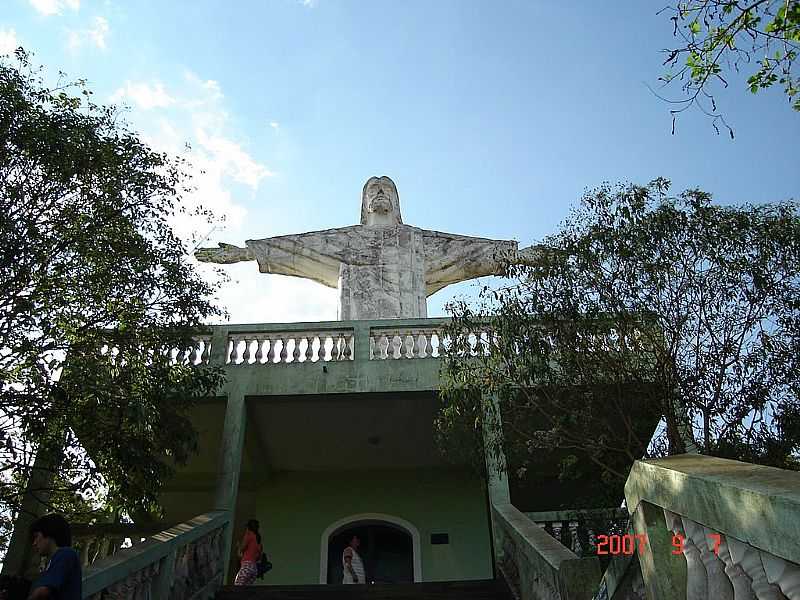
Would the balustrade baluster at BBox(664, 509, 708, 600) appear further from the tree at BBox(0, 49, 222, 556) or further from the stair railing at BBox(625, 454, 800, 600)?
the tree at BBox(0, 49, 222, 556)

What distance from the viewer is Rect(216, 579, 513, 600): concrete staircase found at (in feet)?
24.0

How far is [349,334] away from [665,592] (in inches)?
312

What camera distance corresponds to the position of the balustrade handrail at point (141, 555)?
16.7ft

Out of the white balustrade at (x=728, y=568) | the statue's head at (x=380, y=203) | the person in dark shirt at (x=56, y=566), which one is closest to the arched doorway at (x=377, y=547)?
the statue's head at (x=380, y=203)

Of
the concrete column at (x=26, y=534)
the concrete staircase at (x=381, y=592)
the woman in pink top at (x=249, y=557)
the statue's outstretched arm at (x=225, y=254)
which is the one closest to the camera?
the concrete staircase at (x=381, y=592)

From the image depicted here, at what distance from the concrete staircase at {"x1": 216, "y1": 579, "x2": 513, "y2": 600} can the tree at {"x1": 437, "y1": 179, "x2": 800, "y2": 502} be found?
152 centimetres

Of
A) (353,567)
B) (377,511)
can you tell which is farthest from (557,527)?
(377,511)

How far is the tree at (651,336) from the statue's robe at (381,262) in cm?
458

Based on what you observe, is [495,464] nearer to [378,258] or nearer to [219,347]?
[219,347]

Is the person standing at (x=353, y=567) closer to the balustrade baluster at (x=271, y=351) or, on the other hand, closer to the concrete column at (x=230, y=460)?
the concrete column at (x=230, y=460)

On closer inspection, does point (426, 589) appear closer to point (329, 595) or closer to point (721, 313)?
point (329, 595)

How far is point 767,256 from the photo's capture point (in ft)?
24.3

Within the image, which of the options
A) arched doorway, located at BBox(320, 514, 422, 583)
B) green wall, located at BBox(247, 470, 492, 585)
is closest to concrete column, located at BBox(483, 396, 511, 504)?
green wall, located at BBox(247, 470, 492, 585)
